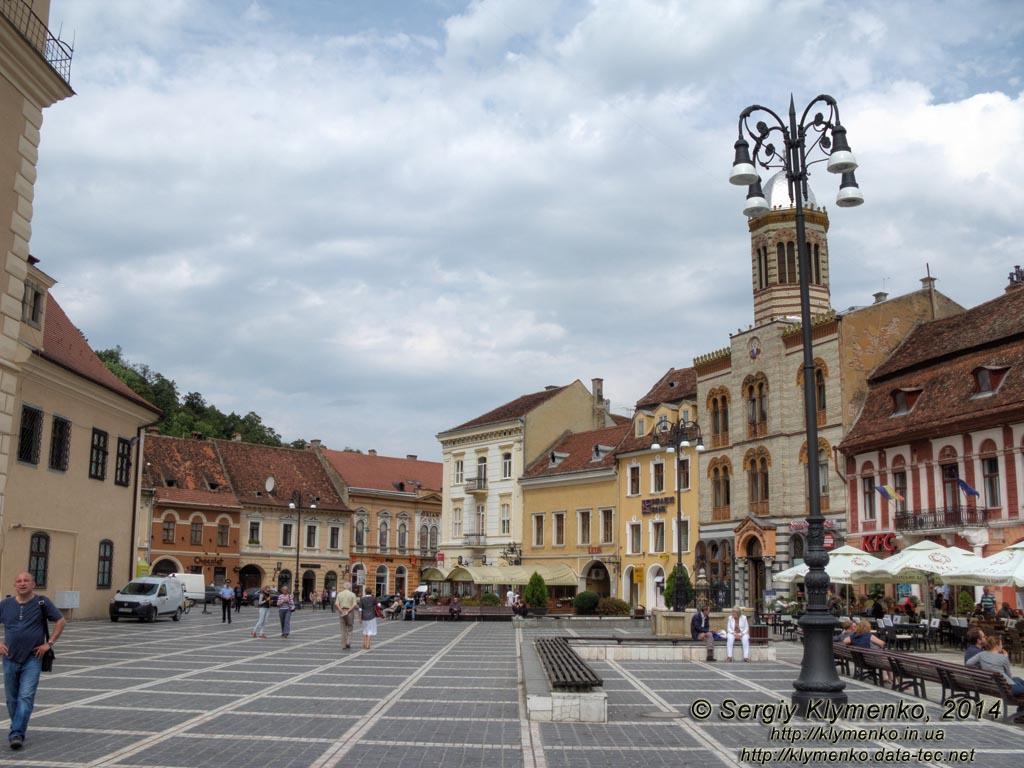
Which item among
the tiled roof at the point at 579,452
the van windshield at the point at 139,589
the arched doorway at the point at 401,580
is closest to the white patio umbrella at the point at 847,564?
the van windshield at the point at 139,589

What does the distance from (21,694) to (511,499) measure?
54.8 meters

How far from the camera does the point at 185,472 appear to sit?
6781 centimetres

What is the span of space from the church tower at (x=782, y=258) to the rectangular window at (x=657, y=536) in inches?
472

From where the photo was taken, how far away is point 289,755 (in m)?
9.76

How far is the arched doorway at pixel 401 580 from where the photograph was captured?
77.9m

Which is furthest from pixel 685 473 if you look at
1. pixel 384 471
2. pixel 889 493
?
pixel 384 471

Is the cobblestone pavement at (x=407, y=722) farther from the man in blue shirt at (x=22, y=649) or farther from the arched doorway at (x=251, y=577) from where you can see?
the arched doorway at (x=251, y=577)

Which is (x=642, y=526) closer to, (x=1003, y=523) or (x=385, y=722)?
(x=1003, y=523)

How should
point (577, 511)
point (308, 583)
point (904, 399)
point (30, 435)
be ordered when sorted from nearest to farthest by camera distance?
point (30, 435) < point (904, 399) < point (577, 511) < point (308, 583)

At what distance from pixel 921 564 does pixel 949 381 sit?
14.5 metres

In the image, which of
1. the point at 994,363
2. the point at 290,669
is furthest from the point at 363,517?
the point at 290,669

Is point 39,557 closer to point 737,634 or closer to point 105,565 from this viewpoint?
point 105,565

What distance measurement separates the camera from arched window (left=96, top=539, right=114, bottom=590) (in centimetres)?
3447

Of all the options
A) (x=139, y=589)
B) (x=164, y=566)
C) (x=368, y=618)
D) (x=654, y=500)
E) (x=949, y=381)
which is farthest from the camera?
(x=164, y=566)
